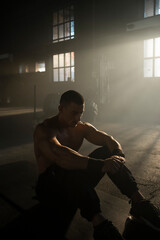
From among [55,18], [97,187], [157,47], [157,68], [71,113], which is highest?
[55,18]

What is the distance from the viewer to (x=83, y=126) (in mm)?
2705

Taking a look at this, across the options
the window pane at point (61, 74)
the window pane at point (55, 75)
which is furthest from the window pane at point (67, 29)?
the window pane at point (55, 75)

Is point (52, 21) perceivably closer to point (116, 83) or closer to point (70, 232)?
point (116, 83)

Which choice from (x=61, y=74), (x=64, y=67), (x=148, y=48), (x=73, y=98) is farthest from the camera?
(x=61, y=74)

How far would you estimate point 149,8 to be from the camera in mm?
11375

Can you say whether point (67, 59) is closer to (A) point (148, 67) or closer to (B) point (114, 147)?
(A) point (148, 67)

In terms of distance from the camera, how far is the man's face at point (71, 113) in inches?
93.0

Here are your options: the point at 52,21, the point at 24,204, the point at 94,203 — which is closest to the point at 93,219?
the point at 94,203

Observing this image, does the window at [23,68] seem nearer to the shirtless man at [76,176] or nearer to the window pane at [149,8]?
the window pane at [149,8]

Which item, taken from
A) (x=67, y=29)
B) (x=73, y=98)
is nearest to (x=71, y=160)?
(x=73, y=98)

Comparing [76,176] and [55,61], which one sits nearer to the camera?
[76,176]

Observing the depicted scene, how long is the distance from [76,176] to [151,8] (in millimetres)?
11322

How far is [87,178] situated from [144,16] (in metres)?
11.4

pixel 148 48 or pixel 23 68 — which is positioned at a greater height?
pixel 148 48
